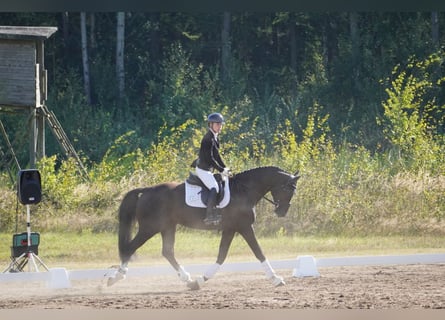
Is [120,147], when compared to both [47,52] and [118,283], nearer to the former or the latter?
[47,52]

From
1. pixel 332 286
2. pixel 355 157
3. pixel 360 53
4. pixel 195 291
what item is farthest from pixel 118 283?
pixel 360 53

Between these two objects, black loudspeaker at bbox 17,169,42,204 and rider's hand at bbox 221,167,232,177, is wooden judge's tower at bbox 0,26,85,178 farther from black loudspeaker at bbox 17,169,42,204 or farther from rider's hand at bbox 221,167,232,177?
rider's hand at bbox 221,167,232,177

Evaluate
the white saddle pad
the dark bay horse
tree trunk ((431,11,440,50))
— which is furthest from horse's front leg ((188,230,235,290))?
tree trunk ((431,11,440,50))

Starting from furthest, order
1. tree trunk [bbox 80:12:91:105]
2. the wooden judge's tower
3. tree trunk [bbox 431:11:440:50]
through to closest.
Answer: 1. tree trunk [bbox 431:11:440:50]
2. tree trunk [bbox 80:12:91:105]
3. the wooden judge's tower

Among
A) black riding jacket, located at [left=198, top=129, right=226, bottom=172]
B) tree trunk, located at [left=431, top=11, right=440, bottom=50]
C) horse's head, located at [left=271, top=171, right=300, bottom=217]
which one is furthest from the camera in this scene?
tree trunk, located at [left=431, top=11, right=440, bottom=50]

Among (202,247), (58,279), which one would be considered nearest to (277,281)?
(58,279)

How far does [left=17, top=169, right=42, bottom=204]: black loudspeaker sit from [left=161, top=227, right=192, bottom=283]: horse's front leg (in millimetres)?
980

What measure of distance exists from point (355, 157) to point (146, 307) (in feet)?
15.5

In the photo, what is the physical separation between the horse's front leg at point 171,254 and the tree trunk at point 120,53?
11.5 ft

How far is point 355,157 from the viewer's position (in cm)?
1134

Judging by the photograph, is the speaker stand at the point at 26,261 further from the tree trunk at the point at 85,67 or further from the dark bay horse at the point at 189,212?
the tree trunk at the point at 85,67

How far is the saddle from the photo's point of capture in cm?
789

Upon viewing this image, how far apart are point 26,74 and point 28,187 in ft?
8.34

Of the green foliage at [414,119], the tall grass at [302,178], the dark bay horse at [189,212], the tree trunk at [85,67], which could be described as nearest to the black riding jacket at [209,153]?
the dark bay horse at [189,212]
